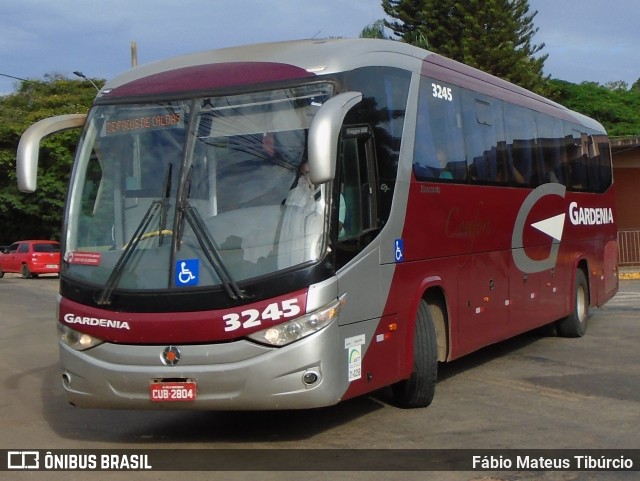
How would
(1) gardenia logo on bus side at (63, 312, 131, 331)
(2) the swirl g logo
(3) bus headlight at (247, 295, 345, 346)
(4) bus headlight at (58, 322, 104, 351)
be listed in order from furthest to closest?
(2) the swirl g logo → (4) bus headlight at (58, 322, 104, 351) → (1) gardenia logo on bus side at (63, 312, 131, 331) → (3) bus headlight at (247, 295, 345, 346)

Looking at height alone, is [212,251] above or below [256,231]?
below

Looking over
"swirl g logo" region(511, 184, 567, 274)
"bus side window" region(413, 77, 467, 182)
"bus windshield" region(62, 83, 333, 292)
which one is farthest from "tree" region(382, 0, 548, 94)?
"bus windshield" region(62, 83, 333, 292)

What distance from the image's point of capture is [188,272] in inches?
289

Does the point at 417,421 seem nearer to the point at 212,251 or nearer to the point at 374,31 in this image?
the point at 212,251

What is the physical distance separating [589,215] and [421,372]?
24.4 feet

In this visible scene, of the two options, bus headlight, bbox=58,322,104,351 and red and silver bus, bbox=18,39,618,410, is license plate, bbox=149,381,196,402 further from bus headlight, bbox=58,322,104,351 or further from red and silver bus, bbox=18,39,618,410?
bus headlight, bbox=58,322,104,351

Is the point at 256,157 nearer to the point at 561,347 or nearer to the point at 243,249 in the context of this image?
the point at 243,249

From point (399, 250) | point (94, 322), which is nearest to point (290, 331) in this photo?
point (94, 322)

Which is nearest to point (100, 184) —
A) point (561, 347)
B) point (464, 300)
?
point (464, 300)

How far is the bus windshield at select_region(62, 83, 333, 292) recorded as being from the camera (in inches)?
288

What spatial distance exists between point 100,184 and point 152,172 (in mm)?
605

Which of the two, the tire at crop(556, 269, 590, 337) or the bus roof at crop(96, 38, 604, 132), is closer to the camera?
the bus roof at crop(96, 38, 604, 132)

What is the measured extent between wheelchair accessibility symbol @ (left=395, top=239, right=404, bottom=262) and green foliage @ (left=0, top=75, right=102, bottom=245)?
3252 cm

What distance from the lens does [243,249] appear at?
7.30 meters
